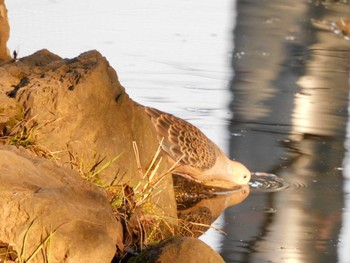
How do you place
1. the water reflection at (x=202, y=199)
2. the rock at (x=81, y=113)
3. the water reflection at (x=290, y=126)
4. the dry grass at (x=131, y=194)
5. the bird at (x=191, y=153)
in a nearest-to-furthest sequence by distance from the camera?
the dry grass at (x=131, y=194)
the rock at (x=81, y=113)
the water reflection at (x=290, y=126)
the water reflection at (x=202, y=199)
the bird at (x=191, y=153)

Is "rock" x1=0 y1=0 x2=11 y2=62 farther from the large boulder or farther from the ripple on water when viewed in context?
the ripple on water

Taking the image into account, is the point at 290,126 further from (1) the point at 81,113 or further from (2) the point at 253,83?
(1) the point at 81,113

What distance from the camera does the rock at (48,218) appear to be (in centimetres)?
480

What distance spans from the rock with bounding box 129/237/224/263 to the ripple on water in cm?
277

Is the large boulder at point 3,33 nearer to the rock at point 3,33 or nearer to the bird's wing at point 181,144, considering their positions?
the rock at point 3,33

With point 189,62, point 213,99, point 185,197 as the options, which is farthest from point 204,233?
point 189,62

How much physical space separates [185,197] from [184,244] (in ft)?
8.88

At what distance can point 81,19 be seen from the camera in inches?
539

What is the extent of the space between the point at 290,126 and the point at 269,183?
63.8 inches

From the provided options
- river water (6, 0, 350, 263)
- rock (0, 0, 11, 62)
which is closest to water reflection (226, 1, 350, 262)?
river water (6, 0, 350, 263)

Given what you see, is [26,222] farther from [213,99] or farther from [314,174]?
[213,99]

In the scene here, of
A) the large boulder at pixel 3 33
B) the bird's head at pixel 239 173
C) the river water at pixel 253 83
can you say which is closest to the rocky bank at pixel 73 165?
the river water at pixel 253 83

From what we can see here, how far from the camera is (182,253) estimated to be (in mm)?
5188

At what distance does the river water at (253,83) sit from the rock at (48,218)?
1.65 metres
